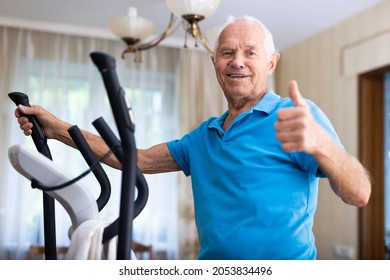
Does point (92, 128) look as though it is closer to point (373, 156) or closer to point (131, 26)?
point (131, 26)

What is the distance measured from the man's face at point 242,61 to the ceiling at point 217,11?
104 inches

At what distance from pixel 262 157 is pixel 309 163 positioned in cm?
10

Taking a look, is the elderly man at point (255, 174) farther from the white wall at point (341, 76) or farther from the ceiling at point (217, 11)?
the white wall at point (341, 76)

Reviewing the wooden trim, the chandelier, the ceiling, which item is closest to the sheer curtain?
the ceiling

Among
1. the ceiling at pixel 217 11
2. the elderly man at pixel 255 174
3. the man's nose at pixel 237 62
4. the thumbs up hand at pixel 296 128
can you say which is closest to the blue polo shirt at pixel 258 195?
the elderly man at pixel 255 174

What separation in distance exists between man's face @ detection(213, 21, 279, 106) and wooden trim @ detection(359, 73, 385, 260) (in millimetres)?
2899

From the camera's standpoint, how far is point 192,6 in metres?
2.53

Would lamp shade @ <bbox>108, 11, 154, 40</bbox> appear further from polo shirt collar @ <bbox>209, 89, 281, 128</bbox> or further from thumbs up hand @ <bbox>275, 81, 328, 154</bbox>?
thumbs up hand @ <bbox>275, 81, 328, 154</bbox>

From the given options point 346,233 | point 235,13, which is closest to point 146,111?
point 235,13

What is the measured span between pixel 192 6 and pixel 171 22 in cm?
42

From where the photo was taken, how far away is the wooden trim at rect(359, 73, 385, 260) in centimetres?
385

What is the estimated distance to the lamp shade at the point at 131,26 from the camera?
2900mm

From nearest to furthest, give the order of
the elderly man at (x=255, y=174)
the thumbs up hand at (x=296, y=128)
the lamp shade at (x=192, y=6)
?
the thumbs up hand at (x=296, y=128), the elderly man at (x=255, y=174), the lamp shade at (x=192, y=6)
